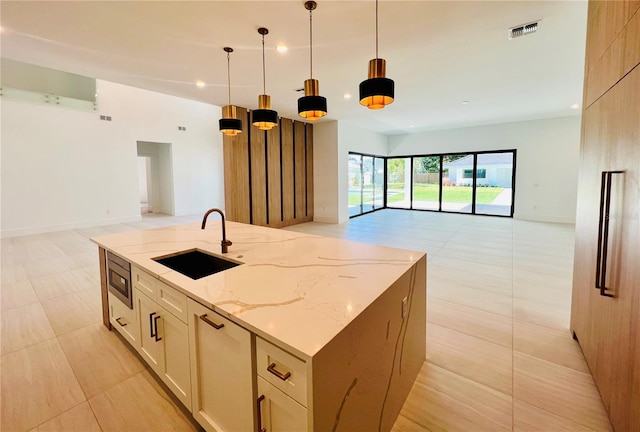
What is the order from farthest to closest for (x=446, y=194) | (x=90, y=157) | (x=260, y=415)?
(x=446, y=194) → (x=90, y=157) → (x=260, y=415)

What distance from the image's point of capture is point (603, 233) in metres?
1.71

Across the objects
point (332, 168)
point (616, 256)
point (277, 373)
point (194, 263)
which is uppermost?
point (332, 168)

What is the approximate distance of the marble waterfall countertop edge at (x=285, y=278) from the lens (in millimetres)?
1085

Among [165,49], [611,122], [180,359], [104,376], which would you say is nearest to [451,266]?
[611,122]

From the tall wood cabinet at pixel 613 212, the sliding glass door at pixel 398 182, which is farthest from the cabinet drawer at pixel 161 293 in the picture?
the sliding glass door at pixel 398 182

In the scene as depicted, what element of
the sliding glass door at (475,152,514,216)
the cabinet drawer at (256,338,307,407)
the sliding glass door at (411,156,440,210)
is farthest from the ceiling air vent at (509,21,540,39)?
the sliding glass door at (411,156,440,210)

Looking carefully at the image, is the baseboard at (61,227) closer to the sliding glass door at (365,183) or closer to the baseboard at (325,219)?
the baseboard at (325,219)

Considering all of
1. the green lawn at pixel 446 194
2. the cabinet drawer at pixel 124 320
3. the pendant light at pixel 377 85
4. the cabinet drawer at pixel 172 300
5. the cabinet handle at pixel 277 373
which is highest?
the pendant light at pixel 377 85

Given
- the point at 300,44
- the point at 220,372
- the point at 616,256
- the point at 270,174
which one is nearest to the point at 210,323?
the point at 220,372

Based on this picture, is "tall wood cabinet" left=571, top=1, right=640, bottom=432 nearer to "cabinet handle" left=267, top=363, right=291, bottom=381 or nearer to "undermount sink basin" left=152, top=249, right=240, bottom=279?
"cabinet handle" left=267, top=363, right=291, bottom=381

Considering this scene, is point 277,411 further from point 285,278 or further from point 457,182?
point 457,182

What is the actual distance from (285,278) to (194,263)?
1065 mm

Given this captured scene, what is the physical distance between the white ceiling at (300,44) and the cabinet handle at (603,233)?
2094 millimetres

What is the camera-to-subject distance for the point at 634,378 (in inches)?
51.8
